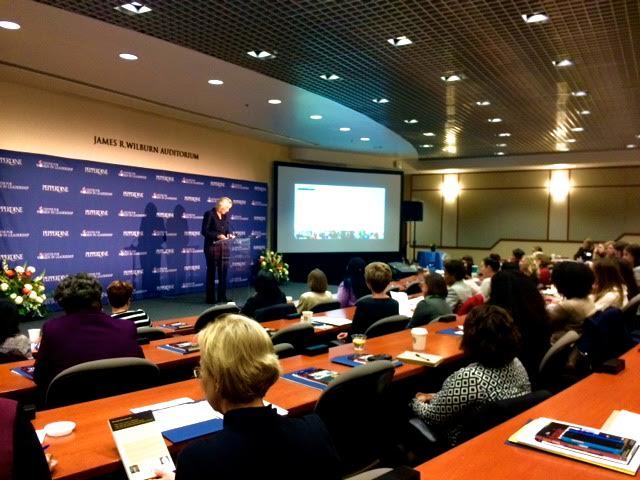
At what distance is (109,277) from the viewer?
848 cm

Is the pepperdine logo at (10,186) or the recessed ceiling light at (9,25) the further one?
the pepperdine logo at (10,186)

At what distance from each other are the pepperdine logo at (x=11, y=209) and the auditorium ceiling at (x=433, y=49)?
3.58m

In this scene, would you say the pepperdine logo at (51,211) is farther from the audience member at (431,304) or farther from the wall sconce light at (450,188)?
the wall sconce light at (450,188)

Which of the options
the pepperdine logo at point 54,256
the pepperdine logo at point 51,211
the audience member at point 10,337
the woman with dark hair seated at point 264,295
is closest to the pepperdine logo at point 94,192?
the pepperdine logo at point 51,211

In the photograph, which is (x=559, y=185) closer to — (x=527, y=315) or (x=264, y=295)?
(x=264, y=295)

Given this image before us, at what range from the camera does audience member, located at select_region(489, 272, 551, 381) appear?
3.16 meters

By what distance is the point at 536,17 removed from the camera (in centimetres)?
468

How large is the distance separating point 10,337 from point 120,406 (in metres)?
1.39

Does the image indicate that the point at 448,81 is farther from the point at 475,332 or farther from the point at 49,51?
the point at 475,332

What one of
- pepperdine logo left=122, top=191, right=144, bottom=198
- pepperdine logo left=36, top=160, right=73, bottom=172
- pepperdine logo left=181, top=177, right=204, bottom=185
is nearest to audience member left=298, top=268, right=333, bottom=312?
pepperdine logo left=36, top=160, right=73, bottom=172

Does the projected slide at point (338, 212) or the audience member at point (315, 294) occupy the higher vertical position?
the projected slide at point (338, 212)

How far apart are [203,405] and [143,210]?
743 centimetres

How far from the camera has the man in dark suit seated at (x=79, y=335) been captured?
102 inches

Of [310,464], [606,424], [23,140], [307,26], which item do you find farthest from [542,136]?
[310,464]
